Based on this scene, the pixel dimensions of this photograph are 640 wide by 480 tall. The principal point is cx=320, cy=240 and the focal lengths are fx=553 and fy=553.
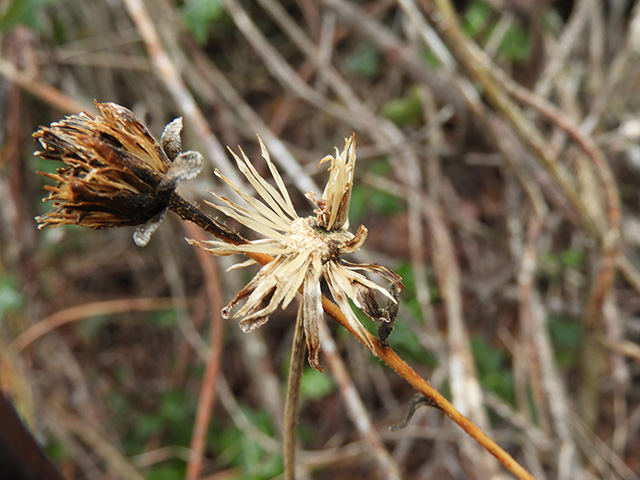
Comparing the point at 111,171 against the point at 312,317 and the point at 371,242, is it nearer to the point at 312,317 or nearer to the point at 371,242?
the point at 312,317

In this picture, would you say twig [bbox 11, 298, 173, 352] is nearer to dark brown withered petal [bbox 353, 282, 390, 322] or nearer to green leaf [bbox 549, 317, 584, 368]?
green leaf [bbox 549, 317, 584, 368]

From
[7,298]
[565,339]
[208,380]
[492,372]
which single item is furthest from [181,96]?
[565,339]

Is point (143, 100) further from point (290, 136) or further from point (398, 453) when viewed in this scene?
point (398, 453)

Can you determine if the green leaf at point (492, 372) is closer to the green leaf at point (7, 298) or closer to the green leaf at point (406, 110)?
the green leaf at point (406, 110)

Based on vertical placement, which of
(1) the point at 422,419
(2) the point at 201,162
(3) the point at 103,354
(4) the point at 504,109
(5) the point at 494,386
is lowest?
(1) the point at 422,419

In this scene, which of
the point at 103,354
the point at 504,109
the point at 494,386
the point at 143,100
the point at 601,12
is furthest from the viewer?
the point at 103,354

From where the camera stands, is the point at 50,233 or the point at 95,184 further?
the point at 50,233

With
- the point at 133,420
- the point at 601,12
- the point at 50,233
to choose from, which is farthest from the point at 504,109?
the point at 133,420

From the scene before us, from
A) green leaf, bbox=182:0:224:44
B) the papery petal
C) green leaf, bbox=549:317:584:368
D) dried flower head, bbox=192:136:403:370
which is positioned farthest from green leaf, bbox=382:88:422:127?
the papery petal
